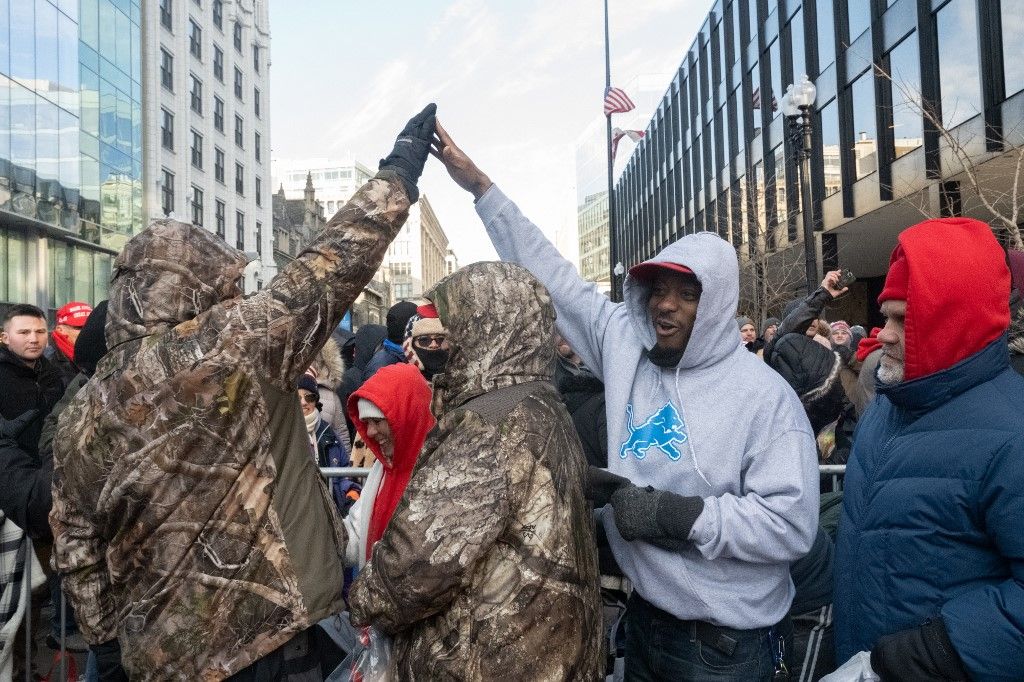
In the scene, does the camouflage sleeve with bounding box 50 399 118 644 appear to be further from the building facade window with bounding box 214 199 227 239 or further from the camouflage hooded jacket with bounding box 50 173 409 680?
the building facade window with bounding box 214 199 227 239

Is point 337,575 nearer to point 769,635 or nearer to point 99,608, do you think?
point 99,608

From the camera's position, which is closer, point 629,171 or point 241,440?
point 241,440

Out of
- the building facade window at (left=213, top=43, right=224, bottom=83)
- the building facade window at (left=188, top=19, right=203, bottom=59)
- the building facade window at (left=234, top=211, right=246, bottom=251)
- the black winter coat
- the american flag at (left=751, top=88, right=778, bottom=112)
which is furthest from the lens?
the building facade window at (left=234, top=211, right=246, bottom=251)

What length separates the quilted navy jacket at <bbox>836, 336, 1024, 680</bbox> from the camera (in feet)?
5.99

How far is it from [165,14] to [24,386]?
36988 millimetres

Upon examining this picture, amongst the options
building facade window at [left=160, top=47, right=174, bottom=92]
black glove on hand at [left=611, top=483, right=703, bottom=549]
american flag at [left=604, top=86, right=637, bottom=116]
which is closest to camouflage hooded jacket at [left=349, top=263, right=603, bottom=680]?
black glove on hand at [left=611, top=483, right=703, bottom=549]

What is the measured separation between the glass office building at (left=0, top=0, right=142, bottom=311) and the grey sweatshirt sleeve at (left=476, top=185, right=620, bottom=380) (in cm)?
2501

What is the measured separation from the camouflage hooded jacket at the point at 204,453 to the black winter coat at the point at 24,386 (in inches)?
121

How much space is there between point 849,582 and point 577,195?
123 meters

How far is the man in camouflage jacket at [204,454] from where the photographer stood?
2.09m

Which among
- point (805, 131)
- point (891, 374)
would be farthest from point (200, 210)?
point (891, 374)

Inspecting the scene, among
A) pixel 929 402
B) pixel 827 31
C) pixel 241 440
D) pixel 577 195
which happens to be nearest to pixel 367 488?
pixel 241 440

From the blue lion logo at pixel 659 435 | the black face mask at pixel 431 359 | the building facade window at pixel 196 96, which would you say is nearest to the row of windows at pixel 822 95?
the black face mask at pixel 431 359

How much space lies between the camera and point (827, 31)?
76.6 feet
